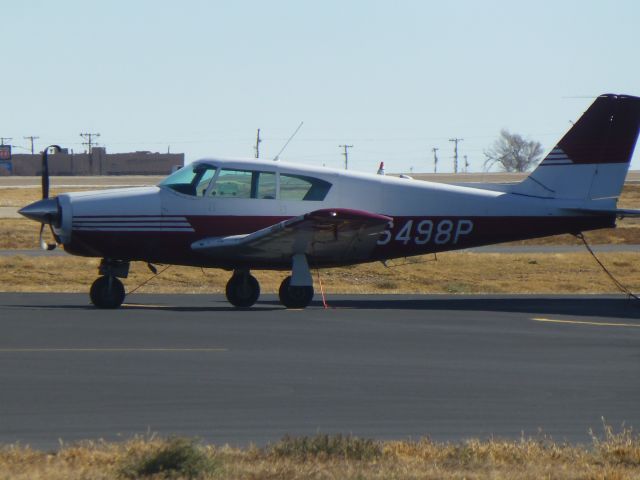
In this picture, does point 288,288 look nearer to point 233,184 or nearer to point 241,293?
point 241,293

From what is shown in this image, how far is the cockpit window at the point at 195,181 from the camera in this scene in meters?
19.8

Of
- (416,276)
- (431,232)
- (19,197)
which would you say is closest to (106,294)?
(431,232)

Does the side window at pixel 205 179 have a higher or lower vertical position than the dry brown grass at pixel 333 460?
higher

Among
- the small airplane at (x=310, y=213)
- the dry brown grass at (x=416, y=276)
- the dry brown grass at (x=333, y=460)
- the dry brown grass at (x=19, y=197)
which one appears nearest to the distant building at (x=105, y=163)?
the dry brown grass at (x=19, y=197)

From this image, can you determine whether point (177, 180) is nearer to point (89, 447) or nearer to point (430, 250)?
point (430, 250)

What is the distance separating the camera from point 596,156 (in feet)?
69.7

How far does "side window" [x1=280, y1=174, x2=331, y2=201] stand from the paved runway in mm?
2212

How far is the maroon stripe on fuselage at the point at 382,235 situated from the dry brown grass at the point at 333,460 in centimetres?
1140

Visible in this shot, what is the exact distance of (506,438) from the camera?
8812 mm

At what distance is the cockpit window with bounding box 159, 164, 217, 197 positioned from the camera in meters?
19.8

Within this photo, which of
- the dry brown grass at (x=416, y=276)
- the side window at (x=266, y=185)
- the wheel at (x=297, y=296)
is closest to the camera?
the wheel at (x=297, y=296)

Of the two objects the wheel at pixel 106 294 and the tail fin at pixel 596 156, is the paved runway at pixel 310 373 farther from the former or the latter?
the tail fin at pixel 596 156

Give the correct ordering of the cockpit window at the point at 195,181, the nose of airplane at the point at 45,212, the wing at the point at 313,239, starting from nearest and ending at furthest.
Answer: the wing at the point at 313,239 < the nose of airplane at the point at 45,212 < the cockpit window at the point at 195,181

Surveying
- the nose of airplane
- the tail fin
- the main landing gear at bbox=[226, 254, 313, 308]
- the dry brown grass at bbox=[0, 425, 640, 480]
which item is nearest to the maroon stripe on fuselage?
the main landing gear at bbox=[226, 254, 313, 308]
